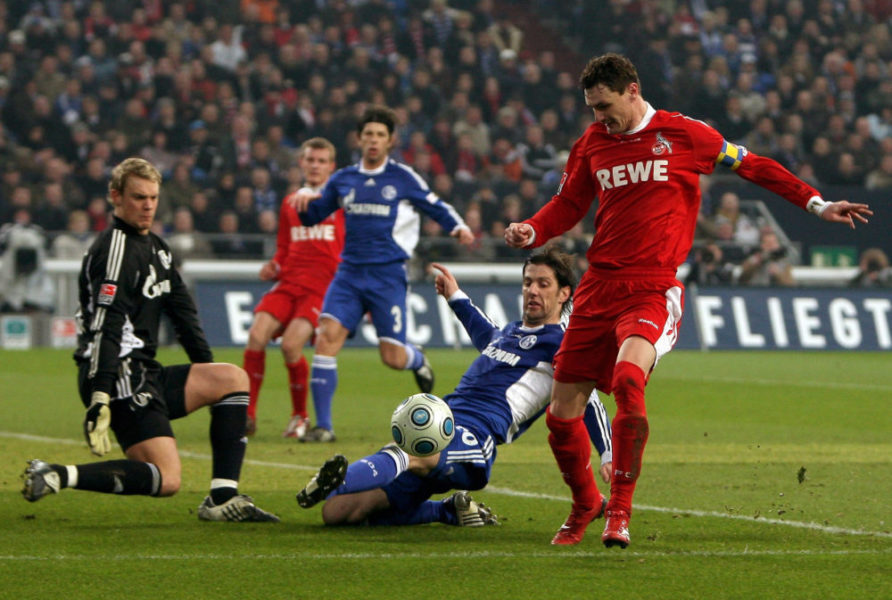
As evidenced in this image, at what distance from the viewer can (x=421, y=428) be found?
19.6 feet

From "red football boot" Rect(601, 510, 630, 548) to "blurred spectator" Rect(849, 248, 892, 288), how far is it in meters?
16.9

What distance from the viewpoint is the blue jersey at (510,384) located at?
6422 mm

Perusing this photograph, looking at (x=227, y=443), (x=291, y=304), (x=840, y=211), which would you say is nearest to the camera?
(x=840, y=211)

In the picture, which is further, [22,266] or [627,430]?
[22,266]

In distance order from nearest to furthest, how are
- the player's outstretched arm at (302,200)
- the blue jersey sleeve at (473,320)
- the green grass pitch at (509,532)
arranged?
the green grass pitch at (509,532)
the blue jersey sleeve at (473,320)
the player's outstretched arm at (302,200)

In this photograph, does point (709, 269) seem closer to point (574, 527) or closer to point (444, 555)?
point (574, 527)

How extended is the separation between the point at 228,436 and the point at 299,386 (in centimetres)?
405

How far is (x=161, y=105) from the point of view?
2133 cm

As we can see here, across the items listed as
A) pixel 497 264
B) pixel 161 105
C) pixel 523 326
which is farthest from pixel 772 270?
pixel 523 326

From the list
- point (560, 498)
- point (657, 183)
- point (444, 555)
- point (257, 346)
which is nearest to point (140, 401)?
point (444, 555)

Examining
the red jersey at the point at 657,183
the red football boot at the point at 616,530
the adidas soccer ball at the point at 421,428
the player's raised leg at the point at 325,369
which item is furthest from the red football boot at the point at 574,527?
the player's raised leg at the point at 325,369

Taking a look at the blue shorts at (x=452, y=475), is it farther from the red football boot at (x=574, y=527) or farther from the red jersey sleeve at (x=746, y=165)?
the red jersey sleeve at (x=746, y=165)

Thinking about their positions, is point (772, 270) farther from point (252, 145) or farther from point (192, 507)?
point (192, 507)

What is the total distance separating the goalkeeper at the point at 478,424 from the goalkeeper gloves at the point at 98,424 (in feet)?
2.74
